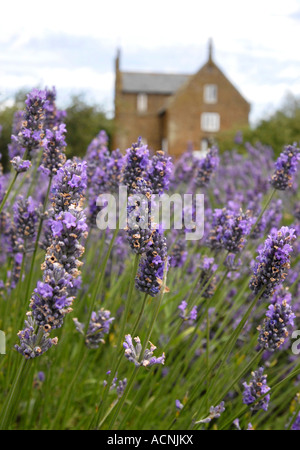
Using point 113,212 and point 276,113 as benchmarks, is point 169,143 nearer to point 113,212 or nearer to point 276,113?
point 276,113

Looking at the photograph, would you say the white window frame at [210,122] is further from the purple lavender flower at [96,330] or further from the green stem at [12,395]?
the green stem at [12,395]

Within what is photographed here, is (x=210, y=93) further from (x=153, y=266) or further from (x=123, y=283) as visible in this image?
(x=153, y=266)

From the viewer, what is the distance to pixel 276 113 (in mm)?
20875

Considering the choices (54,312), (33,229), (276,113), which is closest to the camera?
(54,312)

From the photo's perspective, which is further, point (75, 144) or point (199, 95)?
point (199, 95)

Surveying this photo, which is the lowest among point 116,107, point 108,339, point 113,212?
point 108,339

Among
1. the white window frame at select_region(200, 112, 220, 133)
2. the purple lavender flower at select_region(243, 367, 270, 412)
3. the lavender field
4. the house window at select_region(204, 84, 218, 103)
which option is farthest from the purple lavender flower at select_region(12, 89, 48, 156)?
the house window at select_region(204, 84, 218, 103)

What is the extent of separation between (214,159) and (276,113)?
18967 mm

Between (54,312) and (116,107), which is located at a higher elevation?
(116,107)

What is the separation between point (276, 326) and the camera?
6.28ft

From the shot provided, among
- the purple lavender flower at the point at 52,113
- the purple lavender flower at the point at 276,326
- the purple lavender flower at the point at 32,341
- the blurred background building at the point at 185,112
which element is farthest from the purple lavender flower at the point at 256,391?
the blurred background building at the point at 185,112

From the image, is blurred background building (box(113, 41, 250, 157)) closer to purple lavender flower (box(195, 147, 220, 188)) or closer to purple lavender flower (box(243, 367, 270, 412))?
purple lavender flower (box(195, 147, 220, 188))

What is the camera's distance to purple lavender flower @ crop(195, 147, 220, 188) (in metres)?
2.95
